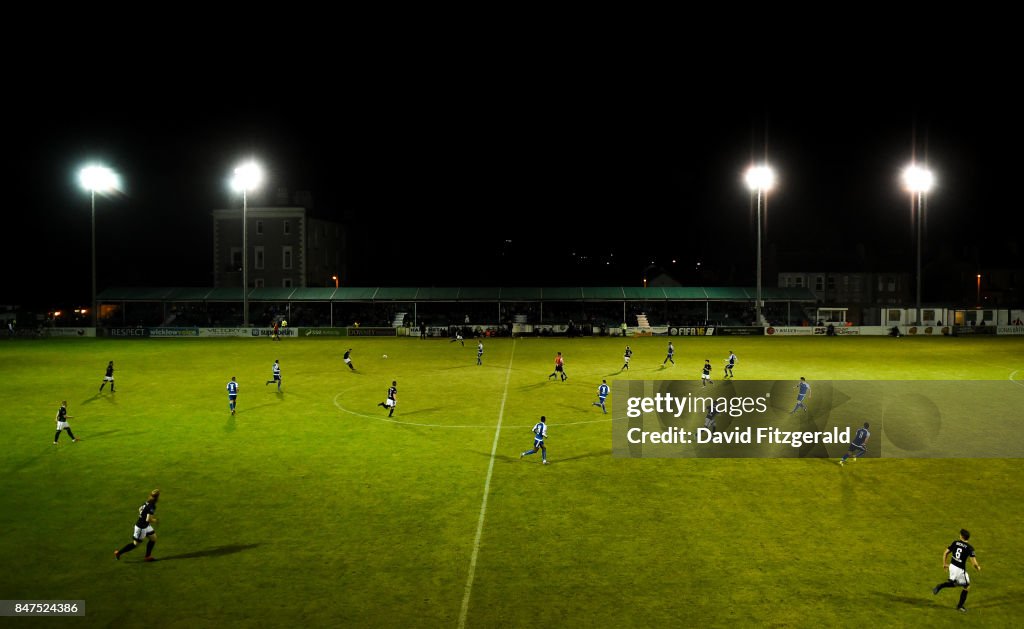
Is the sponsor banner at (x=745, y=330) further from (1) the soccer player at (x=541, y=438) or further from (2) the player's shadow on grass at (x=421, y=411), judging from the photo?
(1) the soccer player at (x=541, y=438)

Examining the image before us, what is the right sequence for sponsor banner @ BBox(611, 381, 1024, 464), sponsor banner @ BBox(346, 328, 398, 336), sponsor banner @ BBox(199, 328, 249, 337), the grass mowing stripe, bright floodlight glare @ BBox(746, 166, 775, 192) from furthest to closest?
sponsor banner @ BBox(346, 328, 398, 336) < sponsor banner @ BBox(199, 328, 249, 337) < bright floodlight glare @ BBox(746, 166, 775, 192) < sponsor banner @ BBox(611, 381, 1024, 464) < the grass mowing stripe

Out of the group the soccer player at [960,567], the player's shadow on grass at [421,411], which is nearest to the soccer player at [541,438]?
the player's shadow on grass at [421,411]

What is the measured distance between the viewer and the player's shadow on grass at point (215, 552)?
1242cm

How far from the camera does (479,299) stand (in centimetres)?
7562

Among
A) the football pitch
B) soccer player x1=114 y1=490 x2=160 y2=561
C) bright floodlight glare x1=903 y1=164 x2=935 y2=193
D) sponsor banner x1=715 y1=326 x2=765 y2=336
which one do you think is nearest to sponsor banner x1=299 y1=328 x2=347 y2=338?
the football pitch

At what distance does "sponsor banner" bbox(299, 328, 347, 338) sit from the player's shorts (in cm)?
6237

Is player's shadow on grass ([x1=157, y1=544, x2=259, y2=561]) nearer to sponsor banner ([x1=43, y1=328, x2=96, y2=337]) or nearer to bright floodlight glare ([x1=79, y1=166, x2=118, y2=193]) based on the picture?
bright floodlight glare ([x1=79, y1=166, x2=118, y2=193])

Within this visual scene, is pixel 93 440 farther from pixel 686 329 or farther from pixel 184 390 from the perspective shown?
pixel 686 329

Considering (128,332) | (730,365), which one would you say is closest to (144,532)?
(730,365)

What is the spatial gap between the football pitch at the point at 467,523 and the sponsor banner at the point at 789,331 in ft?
133

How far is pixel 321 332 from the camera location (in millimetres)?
67812

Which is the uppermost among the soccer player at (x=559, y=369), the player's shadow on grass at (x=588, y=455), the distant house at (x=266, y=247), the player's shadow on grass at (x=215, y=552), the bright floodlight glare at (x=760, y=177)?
the bright floodlight glare at (x=760, y=177)

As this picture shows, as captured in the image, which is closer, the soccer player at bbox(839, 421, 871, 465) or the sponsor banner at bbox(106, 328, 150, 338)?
the soccer player at bbox(839, 421, 871, 465)

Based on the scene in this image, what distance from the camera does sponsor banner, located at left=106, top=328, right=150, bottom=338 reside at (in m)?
66.8
